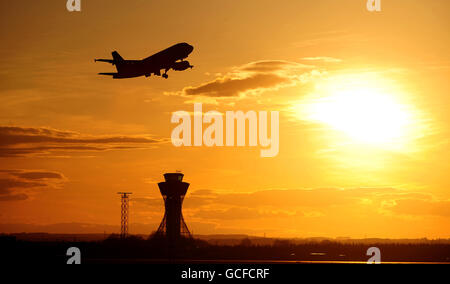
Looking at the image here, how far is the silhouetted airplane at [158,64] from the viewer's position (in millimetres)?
161250

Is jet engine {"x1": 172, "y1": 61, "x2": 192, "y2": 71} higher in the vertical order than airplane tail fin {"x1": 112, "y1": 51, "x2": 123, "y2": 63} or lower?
lower

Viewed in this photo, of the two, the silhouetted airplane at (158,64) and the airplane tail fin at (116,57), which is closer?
the silhouetted airplane at (158,64)

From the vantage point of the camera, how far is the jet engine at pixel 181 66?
161125 mm

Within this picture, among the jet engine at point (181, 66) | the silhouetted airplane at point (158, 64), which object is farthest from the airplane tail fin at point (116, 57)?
the jet engine at point (181, 66)

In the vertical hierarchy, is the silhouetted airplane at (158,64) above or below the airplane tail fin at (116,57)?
below

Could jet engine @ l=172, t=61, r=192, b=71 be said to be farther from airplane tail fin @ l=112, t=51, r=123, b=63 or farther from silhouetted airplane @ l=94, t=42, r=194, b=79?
airplane tail fin @ l=112, t=51, r=123, b=63

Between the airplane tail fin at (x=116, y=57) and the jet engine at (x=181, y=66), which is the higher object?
the airplane tail fin at (x=116, y=57)

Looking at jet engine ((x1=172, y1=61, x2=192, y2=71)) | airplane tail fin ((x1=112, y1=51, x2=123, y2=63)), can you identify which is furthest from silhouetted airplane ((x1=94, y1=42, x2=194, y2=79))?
airplane tail fin ((x1=112, y1=51, x2=123, y2=63))

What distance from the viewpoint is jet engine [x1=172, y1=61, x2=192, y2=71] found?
16112 cm

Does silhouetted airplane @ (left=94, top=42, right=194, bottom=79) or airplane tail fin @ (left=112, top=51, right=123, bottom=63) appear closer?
silhouetted airplane @ (left=94, top=42, right=194, bottom=79)

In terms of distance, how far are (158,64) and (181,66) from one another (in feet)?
17.8

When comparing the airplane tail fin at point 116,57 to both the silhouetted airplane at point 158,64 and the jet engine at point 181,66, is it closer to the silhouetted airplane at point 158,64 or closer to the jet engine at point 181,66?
the silhouetted airplane at point 158,64
